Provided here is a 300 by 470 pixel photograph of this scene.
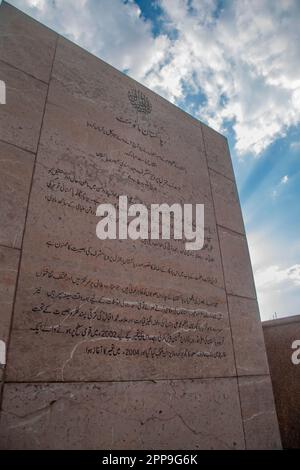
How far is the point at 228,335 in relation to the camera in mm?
2838

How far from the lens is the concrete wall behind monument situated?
179cm

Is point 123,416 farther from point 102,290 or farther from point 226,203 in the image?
point 226,203

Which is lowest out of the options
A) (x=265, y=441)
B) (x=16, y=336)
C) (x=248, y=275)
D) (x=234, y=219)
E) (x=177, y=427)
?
(x=265, y=441)

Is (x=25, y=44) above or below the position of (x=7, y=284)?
above

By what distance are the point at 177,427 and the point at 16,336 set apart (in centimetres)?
137

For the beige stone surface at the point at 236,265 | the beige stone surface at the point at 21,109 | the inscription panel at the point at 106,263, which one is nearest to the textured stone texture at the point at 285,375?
the beige stone surface at the point at 236,265

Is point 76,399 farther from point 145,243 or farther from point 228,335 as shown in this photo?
point 228,335

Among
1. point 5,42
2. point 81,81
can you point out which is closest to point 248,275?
point 81,81

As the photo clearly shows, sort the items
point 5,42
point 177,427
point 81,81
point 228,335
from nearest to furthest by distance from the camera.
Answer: point 177,427
point 5,42
point 228,335
point 81,81

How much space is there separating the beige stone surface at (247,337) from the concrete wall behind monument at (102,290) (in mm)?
16

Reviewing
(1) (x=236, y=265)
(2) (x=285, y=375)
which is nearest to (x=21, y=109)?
(1) (x=236, y=265)

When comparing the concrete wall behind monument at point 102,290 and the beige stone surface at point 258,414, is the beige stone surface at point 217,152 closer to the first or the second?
the concrete wall behind monument at point 102,290

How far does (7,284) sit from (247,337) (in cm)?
243

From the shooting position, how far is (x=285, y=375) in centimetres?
404
